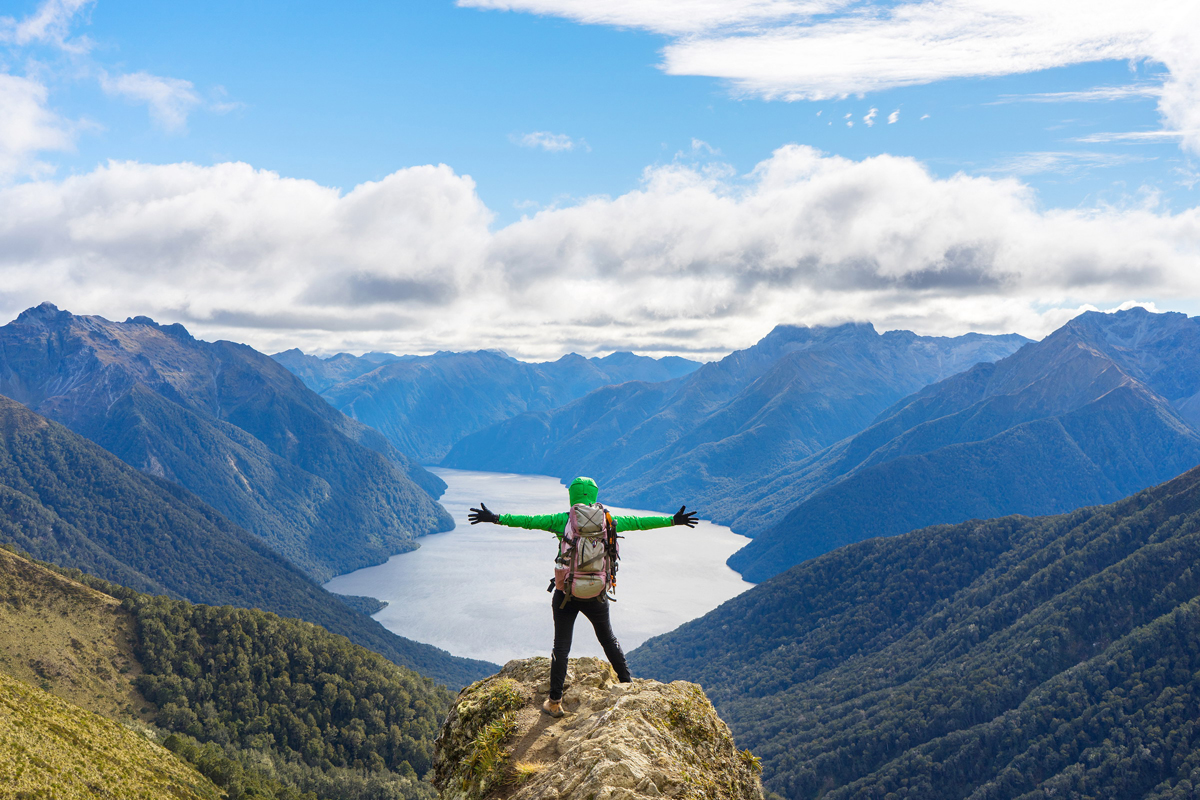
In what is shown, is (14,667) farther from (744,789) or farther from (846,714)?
(846,714)

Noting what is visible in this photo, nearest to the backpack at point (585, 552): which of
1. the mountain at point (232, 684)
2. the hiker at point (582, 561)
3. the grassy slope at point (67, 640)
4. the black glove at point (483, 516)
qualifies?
the hiker at point (582, 561)

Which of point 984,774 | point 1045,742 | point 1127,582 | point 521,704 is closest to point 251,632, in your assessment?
point 521,704

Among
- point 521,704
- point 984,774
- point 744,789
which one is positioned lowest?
point 984,774

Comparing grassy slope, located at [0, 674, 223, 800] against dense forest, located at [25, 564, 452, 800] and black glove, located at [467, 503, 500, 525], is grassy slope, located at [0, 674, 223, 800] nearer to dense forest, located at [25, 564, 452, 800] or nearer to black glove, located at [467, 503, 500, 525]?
dense forest, located at [25, 564, 452, 800]

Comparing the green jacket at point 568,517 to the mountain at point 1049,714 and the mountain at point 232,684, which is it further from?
the mountain at point 1049,714

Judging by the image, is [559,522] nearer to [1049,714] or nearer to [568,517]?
[568,517]

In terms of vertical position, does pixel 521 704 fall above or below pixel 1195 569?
above

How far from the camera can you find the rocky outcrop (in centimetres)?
1117

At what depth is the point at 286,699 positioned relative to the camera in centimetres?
12581

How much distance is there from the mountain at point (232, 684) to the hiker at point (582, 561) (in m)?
87.8

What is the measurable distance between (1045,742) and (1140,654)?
35.0 meters

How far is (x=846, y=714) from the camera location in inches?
7402

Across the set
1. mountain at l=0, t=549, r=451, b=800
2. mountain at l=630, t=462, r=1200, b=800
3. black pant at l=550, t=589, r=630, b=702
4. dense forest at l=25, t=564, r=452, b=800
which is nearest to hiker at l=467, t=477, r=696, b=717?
black pant at l=550, t=589, r=630, b=702

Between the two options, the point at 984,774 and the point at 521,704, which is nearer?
the point at 521,704
